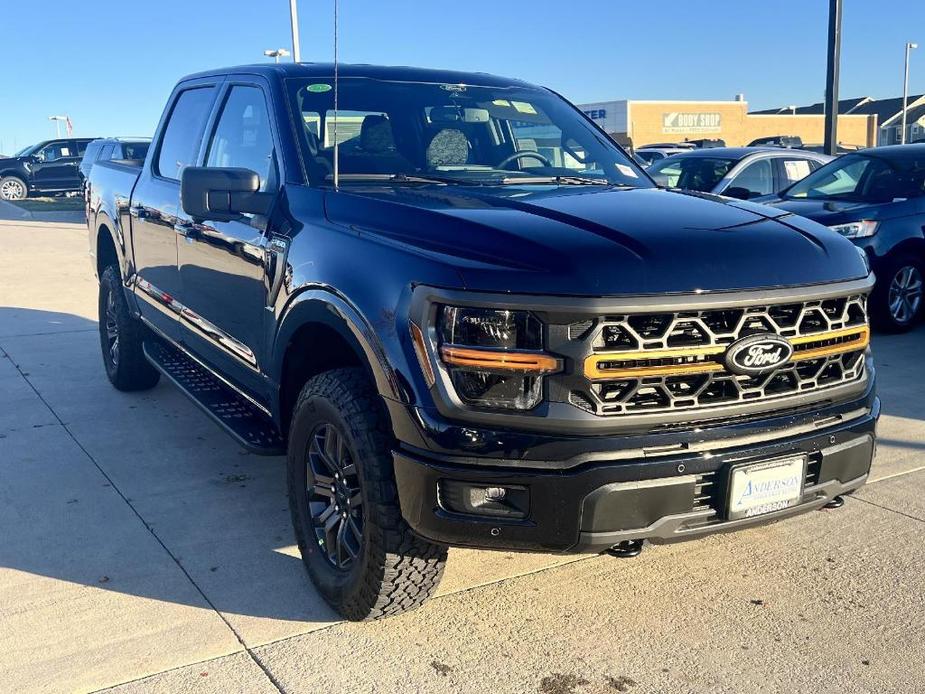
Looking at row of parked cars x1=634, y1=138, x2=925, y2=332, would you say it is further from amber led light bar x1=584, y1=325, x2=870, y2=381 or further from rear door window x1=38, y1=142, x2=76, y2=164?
rear door window x1=38, y1=142, x2=76, y2=164

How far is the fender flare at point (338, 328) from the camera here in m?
2.87

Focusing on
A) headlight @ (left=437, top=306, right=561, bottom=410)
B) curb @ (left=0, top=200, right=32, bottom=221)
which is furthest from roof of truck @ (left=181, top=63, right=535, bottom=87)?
curb @ (left=0, top=200, right=32, bottom=221)

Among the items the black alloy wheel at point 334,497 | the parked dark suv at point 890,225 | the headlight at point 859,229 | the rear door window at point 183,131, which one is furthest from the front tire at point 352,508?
the headlight at point 859,229

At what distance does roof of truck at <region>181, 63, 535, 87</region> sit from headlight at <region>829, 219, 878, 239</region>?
175 inches

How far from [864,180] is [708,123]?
176ft

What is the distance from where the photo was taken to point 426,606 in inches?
134

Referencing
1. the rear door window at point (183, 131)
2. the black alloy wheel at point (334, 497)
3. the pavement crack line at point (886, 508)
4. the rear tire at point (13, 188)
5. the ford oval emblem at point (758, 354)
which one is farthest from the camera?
the rear tire at point (13, 188)

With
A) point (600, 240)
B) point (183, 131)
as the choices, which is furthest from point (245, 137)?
point (600, 240)

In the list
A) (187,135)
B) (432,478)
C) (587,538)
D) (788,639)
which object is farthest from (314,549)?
(187,135)

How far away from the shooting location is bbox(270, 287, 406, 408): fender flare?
2867mm

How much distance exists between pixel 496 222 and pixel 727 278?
2.41 ft

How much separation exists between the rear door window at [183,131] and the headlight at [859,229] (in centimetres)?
551

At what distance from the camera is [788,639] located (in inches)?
125

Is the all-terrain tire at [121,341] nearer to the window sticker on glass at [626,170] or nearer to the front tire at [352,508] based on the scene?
the front tire at [352,508]
